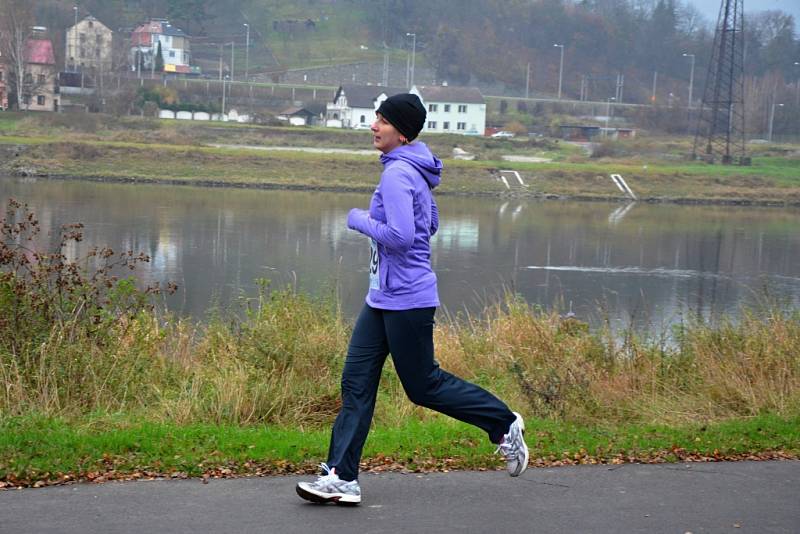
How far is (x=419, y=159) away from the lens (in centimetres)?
527

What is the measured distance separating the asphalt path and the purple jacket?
0.95 meters

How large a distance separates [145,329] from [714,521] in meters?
5.47

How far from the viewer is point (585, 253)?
105 feet

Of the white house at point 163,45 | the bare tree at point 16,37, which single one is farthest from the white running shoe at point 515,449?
the white house at point 163,45

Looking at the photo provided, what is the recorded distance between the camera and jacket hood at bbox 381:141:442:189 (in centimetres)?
526

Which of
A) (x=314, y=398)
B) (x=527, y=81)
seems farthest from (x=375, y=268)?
(x=527, y=81)

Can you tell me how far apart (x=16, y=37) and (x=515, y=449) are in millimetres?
85345

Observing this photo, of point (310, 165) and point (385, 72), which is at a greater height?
point (385, 72)

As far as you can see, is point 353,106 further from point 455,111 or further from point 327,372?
point 327,372

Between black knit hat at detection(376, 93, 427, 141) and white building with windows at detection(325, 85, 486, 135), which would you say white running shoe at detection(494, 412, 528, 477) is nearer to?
black knit hat at detection(376, 93, 427, 141)

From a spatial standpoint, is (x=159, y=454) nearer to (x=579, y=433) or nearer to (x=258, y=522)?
(x=258, y=522)

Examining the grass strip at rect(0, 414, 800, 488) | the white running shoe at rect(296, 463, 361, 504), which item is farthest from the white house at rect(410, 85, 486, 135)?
the white running shoe at rect(296, 463, 361, 504)

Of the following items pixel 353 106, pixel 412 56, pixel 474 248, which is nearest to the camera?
pixel 474 248

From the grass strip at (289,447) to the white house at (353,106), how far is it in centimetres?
8456
